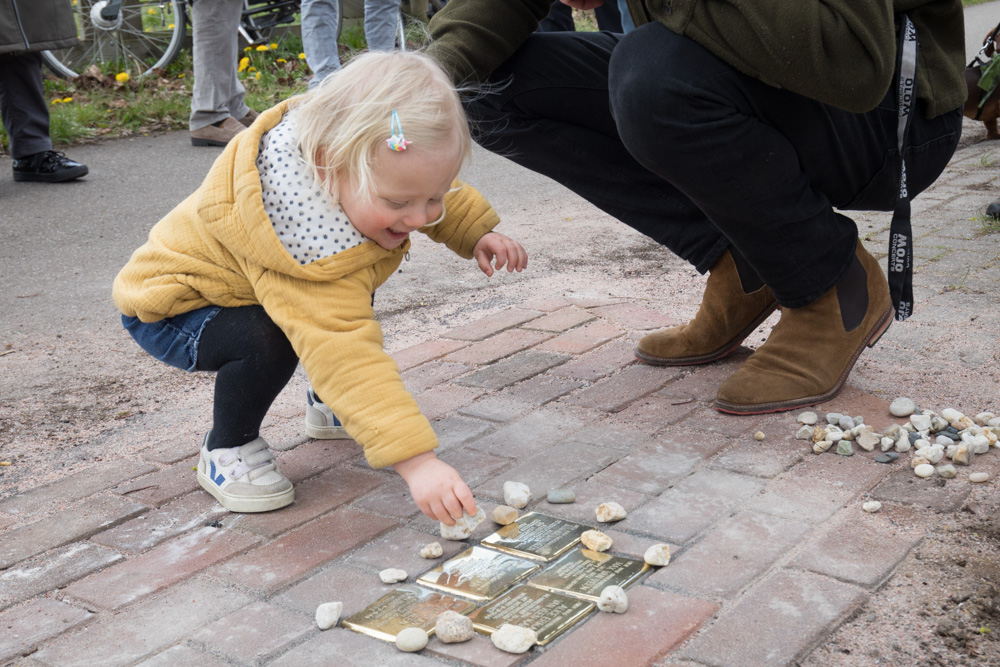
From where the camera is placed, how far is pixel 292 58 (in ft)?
28.1

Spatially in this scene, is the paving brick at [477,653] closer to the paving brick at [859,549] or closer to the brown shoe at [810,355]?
the paving brick at [859,549]

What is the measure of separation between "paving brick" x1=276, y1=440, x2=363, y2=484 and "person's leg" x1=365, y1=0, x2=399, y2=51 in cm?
434

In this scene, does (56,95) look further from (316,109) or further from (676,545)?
(676,545)

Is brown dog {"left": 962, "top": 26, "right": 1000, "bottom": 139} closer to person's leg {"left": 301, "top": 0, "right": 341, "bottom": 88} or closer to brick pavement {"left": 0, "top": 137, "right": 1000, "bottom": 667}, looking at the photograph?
brick pavement {"left": 0, "top": 137, "right": 1000, "bottom": 667}

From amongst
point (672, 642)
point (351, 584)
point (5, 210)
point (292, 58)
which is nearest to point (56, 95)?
point (292, 58)

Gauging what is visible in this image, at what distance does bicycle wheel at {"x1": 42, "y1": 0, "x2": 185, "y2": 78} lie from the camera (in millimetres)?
7844

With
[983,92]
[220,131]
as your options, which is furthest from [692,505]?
[220,131]

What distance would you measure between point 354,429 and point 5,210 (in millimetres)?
3556

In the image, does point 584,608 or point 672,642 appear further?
point 584,608

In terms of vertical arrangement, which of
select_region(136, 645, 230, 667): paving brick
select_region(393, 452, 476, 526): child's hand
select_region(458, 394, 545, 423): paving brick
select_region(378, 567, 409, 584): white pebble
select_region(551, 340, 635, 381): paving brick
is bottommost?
select_region(551, 340, 635, 381): paving brick

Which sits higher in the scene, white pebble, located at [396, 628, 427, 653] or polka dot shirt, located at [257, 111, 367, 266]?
polka dot shirt, located at [257, 111, 367, 266]

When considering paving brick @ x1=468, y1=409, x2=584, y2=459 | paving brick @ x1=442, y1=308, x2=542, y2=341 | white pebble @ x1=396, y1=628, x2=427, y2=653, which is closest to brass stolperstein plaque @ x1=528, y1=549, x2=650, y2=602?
white pebble @ x1=396, y1=628, x2=427, y2=653

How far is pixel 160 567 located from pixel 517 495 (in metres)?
0.68

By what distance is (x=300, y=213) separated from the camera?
2.02 meters
